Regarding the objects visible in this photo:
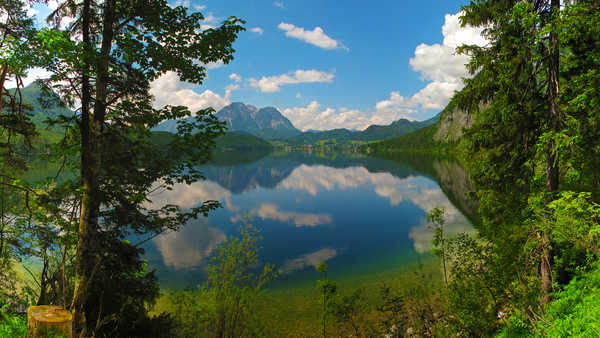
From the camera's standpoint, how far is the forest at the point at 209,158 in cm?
650

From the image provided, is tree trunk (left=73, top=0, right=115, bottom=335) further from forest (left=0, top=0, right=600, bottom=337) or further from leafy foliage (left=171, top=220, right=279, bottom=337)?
leafy foliage (left=171, top=220, right=279, bottom=337)

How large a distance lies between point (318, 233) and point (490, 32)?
88.3ft

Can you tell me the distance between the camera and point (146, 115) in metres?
8.26

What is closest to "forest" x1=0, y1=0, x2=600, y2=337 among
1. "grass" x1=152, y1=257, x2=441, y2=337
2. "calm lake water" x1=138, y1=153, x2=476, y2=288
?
"grass" x1=152, y1=257, x2=441, y2=337

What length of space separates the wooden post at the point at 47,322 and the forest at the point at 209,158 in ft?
4.04

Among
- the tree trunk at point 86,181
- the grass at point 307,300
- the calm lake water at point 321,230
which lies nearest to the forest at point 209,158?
the tree trunk at point 86,181

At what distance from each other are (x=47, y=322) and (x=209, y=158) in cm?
556

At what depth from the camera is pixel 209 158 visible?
349 inches

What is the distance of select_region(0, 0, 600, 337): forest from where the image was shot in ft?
21.3

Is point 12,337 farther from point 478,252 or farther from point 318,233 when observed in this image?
point 318,233

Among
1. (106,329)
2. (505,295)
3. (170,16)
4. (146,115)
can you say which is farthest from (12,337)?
(505,295)

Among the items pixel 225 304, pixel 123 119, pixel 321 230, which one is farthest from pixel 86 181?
pixel 321 230

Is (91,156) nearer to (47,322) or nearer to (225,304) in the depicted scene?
(47,322)

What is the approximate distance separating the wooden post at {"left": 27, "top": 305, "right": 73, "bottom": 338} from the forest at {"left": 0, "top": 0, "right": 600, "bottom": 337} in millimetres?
1232
